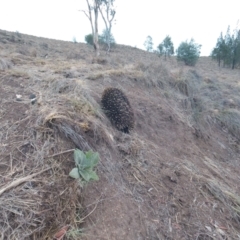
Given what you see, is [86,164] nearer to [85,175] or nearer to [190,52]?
[85,175]

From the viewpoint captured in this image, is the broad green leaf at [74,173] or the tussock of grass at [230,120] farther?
the tussock of grass at [230,120]

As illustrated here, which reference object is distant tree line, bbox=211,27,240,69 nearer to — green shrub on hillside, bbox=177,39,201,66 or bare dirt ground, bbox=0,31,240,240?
green shrub on hillside, bbox=177,39,201,66

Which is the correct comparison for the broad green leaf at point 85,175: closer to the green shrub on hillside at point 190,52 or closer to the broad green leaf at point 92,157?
the broad green leaf at point 92,157

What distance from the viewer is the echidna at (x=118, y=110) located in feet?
8.18

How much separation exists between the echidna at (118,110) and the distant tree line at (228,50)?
21729mm

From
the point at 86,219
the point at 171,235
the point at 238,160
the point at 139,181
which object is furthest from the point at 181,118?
the point at 86,219

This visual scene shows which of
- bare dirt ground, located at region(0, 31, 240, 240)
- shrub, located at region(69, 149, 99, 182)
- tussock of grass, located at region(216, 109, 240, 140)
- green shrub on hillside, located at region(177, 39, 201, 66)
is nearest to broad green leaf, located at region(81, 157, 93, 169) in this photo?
shrub, located at region(69, 149, 99, 182)

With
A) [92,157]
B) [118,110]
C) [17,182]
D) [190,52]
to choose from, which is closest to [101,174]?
[92,157]

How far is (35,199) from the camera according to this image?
140 centimetres

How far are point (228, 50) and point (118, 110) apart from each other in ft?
74.1

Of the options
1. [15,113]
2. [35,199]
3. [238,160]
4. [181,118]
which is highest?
[15,113]

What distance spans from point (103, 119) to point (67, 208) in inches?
44.5

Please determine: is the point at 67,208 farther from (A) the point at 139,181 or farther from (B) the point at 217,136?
(B) the point at 217,136

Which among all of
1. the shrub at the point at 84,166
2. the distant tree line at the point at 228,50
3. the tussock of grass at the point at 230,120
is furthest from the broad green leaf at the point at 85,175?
the distant tree line at the point at 228,50
